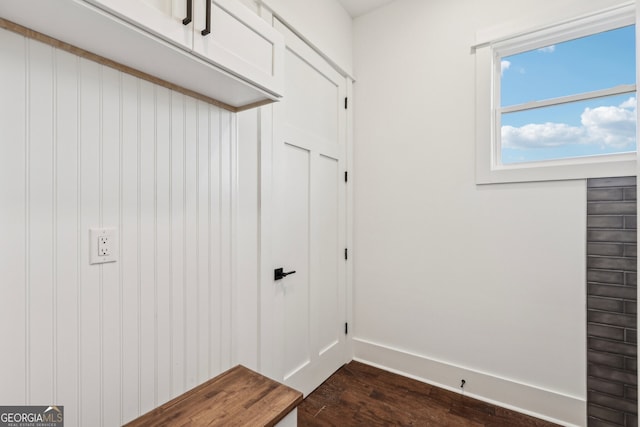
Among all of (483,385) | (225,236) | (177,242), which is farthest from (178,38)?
(483,385)

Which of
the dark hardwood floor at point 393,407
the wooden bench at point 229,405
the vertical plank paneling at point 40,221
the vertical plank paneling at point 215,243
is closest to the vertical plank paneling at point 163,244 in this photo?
the wooden bench at point 229,405

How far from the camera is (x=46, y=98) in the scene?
95 cm

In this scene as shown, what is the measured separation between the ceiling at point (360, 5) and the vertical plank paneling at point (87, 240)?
2.18 m

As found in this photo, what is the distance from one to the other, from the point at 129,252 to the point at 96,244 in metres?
0.12

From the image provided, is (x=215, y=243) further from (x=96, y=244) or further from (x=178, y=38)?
(x=178, y=38)

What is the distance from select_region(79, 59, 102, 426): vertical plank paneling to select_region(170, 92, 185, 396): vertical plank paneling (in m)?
0.28

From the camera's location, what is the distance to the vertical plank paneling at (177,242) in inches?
51.8

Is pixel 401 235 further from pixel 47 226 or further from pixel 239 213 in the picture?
pixel 47 226

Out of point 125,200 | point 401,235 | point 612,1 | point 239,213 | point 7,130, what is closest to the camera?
point 7,130

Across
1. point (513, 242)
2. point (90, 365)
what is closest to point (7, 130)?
point (90, 365)

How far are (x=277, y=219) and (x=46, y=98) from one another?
1187 millimetres

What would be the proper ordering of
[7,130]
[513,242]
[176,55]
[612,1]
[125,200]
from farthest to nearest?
[513,242]
[612,1]
[125,200]
[176,55]
[7,130]

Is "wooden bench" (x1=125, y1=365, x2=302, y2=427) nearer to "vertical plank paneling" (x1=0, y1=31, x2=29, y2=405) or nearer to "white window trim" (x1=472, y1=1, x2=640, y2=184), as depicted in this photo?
"vertical plank paneling" (x1=0, y1=31, x2=29, y2=405)

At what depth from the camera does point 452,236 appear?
7.45ft
